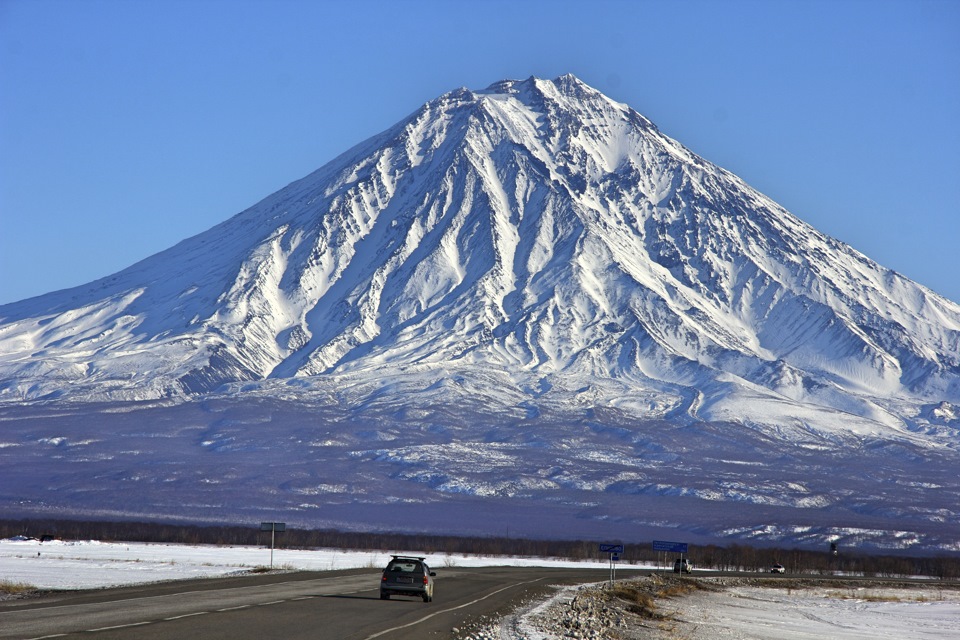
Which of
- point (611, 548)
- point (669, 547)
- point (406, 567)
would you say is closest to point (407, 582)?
point (406, 567)

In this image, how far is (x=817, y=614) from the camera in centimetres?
6462

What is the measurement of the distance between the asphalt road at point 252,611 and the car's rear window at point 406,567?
3.80 ft

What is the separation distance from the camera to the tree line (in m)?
146

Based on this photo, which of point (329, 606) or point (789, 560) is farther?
point (789, 560)

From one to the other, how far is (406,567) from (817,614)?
2848cm

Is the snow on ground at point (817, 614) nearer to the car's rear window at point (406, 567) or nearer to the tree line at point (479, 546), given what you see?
the car's rear window at point (406, 567)

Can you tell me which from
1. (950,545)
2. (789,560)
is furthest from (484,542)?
(950,545)

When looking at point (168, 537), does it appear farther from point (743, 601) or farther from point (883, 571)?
point (743, 601)

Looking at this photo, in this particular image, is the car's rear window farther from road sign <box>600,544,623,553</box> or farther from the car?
road sign <box>600,544,623,553</box>

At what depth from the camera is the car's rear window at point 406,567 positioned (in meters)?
45.9

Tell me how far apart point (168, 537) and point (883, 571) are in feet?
299

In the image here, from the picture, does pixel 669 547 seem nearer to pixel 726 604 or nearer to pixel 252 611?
pixel 726 604

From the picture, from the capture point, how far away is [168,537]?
525ft

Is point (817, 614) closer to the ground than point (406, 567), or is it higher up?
closer to the ground
